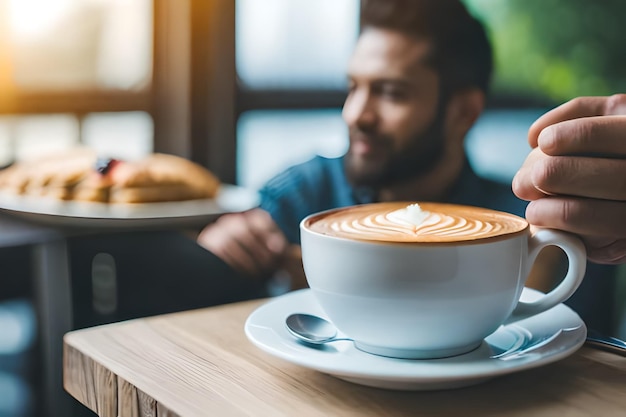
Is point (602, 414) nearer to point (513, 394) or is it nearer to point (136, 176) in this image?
point (513, 394)

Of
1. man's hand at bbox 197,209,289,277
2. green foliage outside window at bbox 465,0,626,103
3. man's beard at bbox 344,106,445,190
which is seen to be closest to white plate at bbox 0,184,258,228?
man's hand at bbox 197,209,289,277

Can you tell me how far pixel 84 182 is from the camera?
1.34m

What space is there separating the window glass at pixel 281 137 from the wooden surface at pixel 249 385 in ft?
Result: 4.54

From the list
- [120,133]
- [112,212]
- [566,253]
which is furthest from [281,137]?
[566,253]

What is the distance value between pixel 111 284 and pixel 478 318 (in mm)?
1470

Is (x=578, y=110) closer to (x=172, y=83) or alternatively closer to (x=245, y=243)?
(x=245, y=243)

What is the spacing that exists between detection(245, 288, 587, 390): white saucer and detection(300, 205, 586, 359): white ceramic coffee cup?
0.05 ft

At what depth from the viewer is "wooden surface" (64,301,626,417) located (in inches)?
17.3

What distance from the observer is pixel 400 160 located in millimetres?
1436

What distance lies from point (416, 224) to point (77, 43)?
1.57 m

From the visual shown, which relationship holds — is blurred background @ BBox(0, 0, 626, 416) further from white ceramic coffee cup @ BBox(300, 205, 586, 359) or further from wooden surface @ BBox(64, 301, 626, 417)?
white ceramic coffee cup @ BBox(300, 205, 586, 359)

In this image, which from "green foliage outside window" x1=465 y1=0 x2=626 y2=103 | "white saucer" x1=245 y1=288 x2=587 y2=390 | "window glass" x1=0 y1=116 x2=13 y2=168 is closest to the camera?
"white saucer" x1=245 y1=288 x2=587 y2=390

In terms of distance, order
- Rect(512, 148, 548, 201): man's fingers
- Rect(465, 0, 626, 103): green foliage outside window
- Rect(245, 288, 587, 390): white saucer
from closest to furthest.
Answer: Rect(245, 288, 587, 390): white saucer
Rect(512, 148, 548, 201): man's fingers
Rect(465, 0, 626, 103): green foliage outside window

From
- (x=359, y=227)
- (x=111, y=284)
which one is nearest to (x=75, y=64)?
(x=111, y=284)
